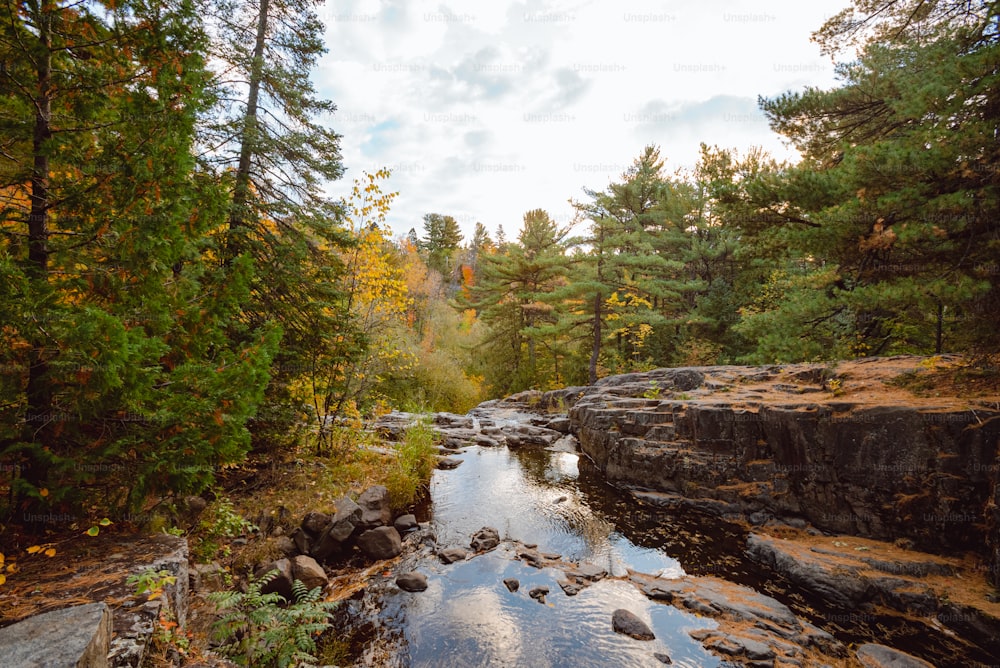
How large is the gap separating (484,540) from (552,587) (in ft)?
4.87

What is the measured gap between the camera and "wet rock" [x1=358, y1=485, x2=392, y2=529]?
6383 mm

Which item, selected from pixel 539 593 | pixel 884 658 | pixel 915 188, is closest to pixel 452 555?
pixel 539 593

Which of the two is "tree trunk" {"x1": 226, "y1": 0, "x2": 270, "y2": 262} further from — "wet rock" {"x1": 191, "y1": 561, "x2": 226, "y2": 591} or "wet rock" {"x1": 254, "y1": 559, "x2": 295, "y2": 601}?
"wet rock" {"x1": 254, "y1": 559, "x2": 295, "y2": 601}

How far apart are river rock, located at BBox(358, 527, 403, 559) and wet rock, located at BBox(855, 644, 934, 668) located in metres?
5.69

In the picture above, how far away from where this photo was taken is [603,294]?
18422 millimetres

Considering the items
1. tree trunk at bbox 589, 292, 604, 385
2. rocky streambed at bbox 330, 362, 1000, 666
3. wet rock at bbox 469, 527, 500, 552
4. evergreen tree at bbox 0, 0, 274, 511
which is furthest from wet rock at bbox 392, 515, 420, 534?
tree trunk at bbox 589, 292, 604, 385

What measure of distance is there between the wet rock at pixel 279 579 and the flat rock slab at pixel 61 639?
2.64 metres

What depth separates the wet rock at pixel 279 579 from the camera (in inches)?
185

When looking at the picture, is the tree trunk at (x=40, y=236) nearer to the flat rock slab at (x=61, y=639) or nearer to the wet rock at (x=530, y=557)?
the flat rock slab at (x=61, y=639)

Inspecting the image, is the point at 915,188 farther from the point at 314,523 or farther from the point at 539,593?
the point at 314,523

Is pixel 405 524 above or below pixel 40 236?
below

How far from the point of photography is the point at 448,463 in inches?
407

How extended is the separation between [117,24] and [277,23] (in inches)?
201

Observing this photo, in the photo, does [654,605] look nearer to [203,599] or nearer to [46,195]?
[203,599]
